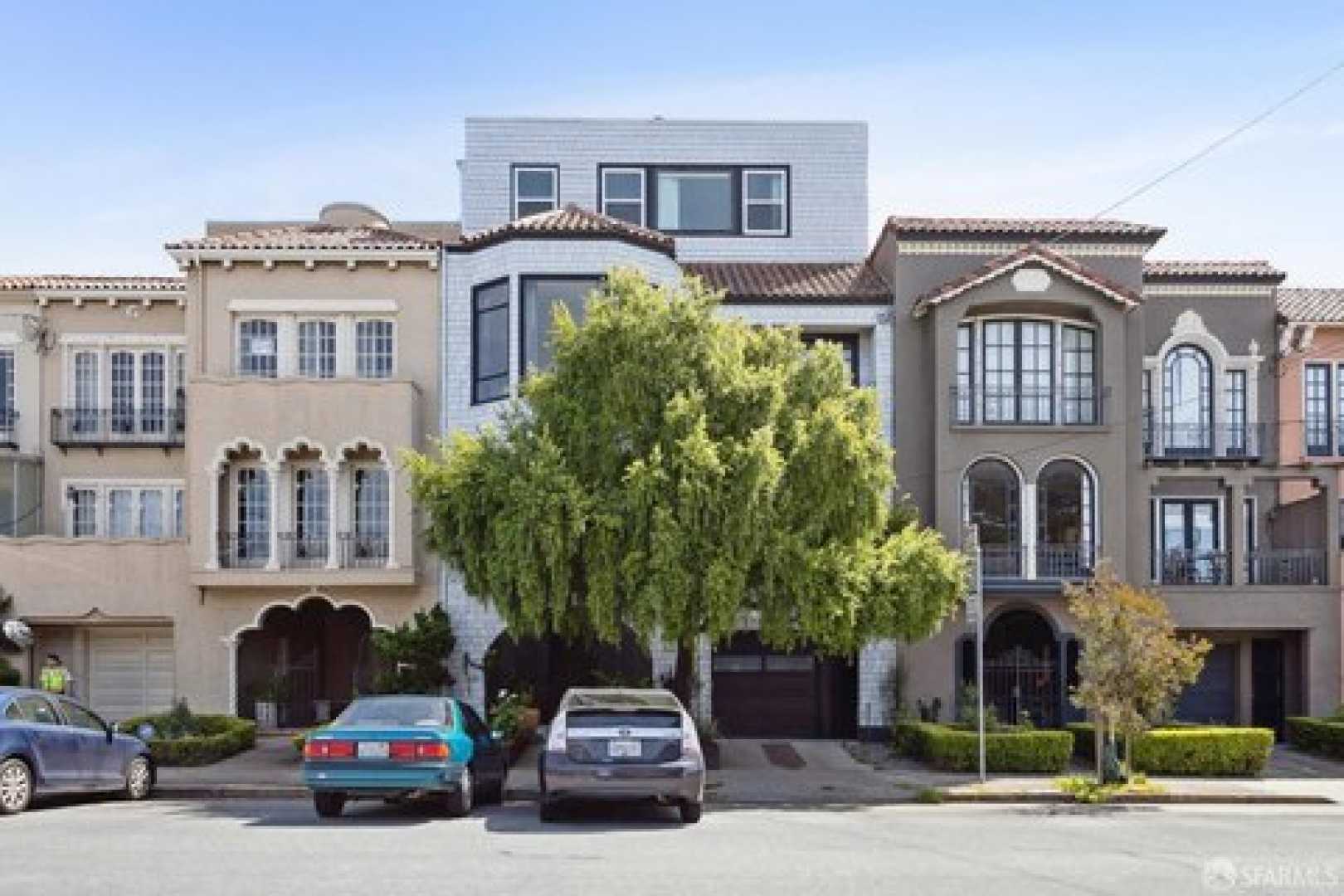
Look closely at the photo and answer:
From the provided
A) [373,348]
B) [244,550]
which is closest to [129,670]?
[244,550]

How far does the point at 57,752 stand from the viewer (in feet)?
53.3

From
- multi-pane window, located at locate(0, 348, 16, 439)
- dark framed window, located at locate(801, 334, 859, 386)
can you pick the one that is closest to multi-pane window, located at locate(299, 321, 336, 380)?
multi-pane window, located at locate(0, 348, 16, 439)

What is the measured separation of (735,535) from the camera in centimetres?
1936

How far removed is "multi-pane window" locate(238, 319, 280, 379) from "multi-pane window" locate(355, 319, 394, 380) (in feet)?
4.98

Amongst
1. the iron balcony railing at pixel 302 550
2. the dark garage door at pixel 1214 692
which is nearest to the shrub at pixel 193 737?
the iron balcony railing at pixel 302 550

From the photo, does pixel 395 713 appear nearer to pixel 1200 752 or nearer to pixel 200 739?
pixel 200 739

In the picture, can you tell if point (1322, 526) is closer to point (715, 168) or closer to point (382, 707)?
point (715, 168)

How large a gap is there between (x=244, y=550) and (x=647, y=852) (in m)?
15.5

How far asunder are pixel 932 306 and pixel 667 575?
9.70 meters

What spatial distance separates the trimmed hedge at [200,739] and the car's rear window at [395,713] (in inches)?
213

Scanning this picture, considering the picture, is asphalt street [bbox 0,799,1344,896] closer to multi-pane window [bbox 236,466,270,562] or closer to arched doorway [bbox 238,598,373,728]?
multi-pane window [bbox 236,466,270,562]

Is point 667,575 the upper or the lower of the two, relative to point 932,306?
lower

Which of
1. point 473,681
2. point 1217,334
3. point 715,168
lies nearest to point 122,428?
point 473,681

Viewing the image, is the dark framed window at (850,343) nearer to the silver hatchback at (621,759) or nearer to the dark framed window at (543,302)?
the dark framed window at (543,302)
